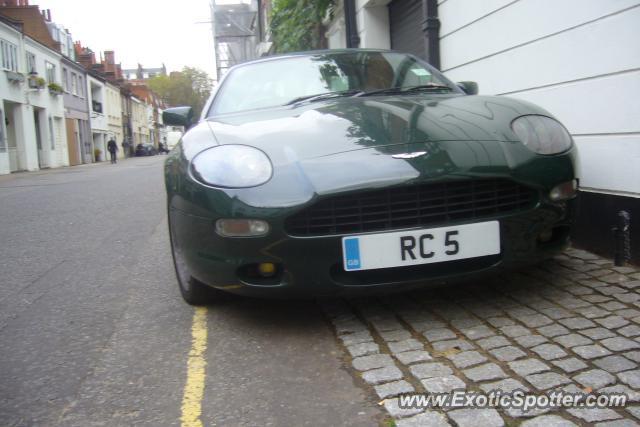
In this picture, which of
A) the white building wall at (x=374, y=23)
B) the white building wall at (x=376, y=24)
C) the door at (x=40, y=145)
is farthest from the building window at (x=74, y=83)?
the white building wall at (x=376, y=24)

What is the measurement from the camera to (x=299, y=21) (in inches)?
466

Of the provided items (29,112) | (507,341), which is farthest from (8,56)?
(507,341)

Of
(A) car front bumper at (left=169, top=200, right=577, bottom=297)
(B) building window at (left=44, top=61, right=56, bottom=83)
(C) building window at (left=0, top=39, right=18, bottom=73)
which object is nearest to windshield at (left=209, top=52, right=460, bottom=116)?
(A) car front bumper at (left=169, top=200, right=577, bottom=297)

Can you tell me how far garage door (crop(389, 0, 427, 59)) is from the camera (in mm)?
7649

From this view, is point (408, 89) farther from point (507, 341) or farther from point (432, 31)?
point (432, 31)

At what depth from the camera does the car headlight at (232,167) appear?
236cm

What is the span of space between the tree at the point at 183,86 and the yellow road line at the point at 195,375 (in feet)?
229

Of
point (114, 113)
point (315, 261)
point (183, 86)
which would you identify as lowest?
point (315, 261)

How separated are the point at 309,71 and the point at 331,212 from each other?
5.45 feet

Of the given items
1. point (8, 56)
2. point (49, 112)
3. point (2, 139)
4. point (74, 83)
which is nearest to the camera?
point (2, 139)

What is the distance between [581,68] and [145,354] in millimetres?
3166

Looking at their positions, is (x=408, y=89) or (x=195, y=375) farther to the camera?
(x=408, y=89)

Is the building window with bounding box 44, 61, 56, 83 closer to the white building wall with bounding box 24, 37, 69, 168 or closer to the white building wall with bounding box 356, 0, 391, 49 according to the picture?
the white building wall with bounding box 24, 37, 69, 168

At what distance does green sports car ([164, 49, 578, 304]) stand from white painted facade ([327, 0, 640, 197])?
2.88 feet
